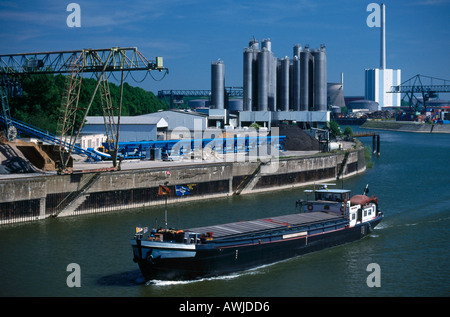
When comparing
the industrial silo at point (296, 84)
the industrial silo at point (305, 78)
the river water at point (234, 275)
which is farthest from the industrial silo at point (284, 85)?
the river water at point (234, 275)

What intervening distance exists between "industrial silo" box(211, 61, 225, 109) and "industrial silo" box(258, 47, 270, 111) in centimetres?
1019

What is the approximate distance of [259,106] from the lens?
125188 mm

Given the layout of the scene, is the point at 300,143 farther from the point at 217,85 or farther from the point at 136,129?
the point at 217,85

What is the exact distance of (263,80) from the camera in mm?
125500

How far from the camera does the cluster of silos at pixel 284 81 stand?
125875 millimetres

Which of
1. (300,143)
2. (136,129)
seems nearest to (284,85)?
(300,143)

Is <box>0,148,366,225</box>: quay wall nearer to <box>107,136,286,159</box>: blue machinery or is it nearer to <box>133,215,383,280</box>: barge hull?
<box>107,136,286,159</box>: blue machinery

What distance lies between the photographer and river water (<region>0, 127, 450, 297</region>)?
1141 inches

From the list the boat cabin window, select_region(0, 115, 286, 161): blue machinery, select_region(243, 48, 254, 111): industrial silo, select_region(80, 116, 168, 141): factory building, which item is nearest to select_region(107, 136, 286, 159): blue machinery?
select_region(0, 115, 286, 161): blue machinery

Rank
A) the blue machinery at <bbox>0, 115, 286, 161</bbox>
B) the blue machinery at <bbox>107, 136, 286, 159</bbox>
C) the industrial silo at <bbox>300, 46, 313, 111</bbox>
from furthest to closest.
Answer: the industrial silo at <bbox>300, 46, 313, 111</bbox>, the blue machinery at <bbox>107, 136, 286, 159</bbox>, the blue machinery at <bbox>0, 115, 286, 161</bbox>

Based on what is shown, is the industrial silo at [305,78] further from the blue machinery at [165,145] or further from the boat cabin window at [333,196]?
the boat cabin window at [333,196]

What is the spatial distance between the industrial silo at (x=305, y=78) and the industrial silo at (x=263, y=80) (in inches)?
348

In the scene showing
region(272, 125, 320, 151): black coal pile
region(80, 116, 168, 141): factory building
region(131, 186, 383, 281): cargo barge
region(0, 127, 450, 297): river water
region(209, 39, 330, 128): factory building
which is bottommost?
region(0, 127, 450, 297): river water

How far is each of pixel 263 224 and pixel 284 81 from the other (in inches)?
3978
